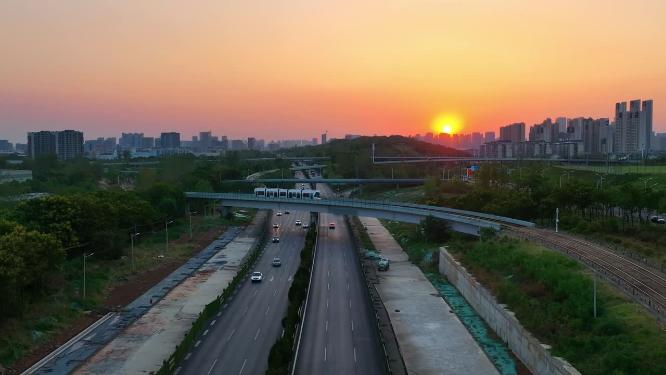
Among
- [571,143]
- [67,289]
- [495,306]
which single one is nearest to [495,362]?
[495,306]

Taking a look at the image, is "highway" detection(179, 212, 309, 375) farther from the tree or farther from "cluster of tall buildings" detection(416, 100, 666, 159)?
"cluster of tall buildings" detection(416, 100, 666, 159)

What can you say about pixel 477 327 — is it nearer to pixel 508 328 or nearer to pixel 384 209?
pixel 508 328

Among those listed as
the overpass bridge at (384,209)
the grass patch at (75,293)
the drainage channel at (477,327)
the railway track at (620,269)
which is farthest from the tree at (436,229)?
the grass patch at (75,293)

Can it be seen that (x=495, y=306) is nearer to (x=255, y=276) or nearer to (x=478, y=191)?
(x=255, y=276)

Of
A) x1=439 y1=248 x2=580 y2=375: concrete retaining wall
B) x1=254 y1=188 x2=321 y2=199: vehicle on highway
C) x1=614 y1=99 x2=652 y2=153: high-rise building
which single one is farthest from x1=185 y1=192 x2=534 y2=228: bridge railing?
x1=614 y1=99 x2=652 y2=153: high-rise building

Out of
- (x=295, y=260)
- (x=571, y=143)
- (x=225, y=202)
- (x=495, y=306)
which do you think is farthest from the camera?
(x=571, y=143)
